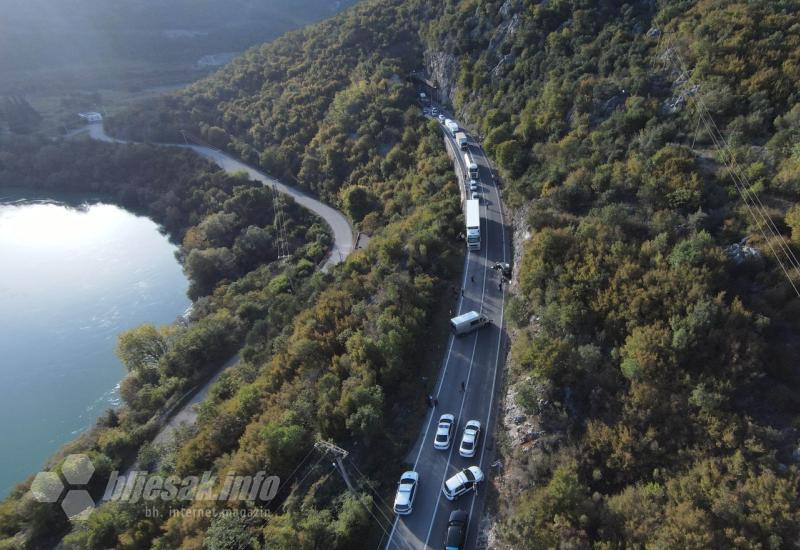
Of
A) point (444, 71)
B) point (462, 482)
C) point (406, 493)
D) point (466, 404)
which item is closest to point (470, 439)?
point (462, 482)

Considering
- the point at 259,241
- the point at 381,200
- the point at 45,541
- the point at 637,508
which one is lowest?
the point at 45,541

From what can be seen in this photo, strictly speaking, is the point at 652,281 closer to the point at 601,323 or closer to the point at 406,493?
the point at 601,323

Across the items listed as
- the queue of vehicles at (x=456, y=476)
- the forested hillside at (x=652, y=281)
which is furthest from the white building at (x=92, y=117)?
the queue of vehicles at (x=456, y=476)

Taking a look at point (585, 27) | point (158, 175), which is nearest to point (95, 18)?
point (158, 175)

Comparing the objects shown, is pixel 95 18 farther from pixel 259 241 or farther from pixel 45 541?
pixel 45 541

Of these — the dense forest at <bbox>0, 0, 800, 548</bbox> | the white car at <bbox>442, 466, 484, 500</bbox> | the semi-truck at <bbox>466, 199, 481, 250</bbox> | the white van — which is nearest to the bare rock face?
the dense forest at <bbox>0, 0, 800, 548</bbox>

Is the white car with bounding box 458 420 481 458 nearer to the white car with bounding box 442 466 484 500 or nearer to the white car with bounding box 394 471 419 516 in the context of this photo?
the white car with bounding box 442 466 484 500

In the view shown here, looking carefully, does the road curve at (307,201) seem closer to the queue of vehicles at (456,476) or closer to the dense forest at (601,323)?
the dense forest at (601,323)
